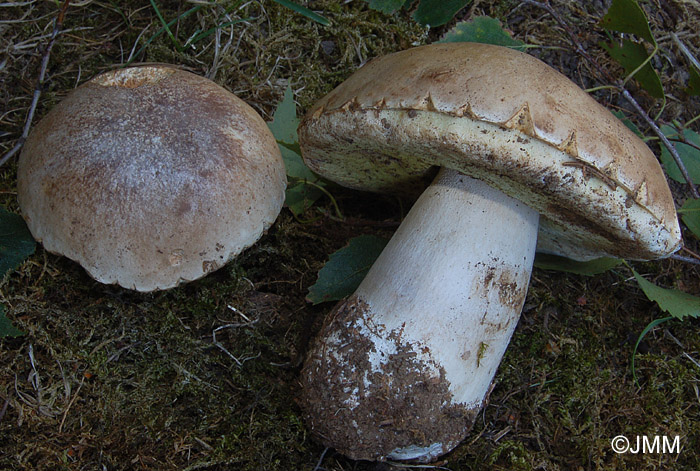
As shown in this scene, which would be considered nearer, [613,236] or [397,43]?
[613,236]

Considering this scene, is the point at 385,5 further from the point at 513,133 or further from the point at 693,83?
the point at 693,83

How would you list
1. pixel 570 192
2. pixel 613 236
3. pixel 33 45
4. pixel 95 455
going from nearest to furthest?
pixel 570 192 → pixel 613 236 → pixel 95 455 → pixel 33 45

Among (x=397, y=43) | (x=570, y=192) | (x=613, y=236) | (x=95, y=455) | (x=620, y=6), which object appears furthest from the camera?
(x=397, y=43)

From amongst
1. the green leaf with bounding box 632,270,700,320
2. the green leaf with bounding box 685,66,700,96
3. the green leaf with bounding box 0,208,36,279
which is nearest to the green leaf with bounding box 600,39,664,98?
the green leaf with bounding box 685,66,700,96

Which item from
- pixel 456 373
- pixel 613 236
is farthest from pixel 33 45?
A: pixel 613 236

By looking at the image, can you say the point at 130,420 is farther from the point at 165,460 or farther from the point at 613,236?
the point at 613,236

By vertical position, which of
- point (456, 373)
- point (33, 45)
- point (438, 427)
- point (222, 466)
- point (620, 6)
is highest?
point (620, 6)
